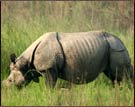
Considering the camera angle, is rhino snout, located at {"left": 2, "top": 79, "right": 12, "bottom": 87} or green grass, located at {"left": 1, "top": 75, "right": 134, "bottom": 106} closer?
green grass, located at {"left": 1, "top": 75, "right": 134, "bottom": 106}

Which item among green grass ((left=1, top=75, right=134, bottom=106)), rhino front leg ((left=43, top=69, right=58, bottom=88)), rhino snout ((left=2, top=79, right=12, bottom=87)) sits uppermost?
rhino front leg ((left=43, top=69, right=58, bottom=88))

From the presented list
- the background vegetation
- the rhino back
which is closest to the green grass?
the background vegetation

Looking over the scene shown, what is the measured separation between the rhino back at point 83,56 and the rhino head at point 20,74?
405 millimetres

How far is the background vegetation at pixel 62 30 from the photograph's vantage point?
18.4ft

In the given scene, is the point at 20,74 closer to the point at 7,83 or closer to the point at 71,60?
the point at 7,83

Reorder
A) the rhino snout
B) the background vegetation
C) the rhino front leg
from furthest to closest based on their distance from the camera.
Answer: the rhino snout
the rhino front leg
the background vegetation

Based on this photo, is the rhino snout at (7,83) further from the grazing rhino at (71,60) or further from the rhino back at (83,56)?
the rhino back at (83,56)

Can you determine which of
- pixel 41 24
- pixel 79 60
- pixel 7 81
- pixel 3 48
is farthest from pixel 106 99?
pixel 41 24

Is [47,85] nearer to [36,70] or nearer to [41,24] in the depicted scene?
[36,70]

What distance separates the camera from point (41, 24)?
27.8ft

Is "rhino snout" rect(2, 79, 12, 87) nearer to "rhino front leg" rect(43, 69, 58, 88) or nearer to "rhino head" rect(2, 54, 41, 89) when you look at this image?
"rhino head" rect(2, 54, 41, 89)

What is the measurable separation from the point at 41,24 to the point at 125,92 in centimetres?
293

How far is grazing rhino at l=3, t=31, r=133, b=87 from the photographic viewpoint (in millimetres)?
6113

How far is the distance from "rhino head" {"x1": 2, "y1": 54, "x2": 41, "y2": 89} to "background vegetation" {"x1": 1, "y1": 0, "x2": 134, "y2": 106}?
0.10 m
